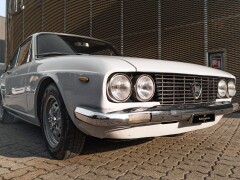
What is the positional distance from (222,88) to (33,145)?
2.37 meters

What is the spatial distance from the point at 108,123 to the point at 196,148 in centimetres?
144

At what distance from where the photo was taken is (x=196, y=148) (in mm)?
3324

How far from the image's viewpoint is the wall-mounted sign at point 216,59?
8.04 meters

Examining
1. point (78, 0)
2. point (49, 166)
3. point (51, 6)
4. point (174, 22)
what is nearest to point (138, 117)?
point (49, 166)

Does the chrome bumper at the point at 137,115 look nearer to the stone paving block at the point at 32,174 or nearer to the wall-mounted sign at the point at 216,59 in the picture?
the stone paving block at the point at 32,174

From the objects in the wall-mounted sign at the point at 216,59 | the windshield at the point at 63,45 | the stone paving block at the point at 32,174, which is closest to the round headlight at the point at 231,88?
the windshield at the point at 63,45

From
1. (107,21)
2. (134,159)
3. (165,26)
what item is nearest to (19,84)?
(134,159)

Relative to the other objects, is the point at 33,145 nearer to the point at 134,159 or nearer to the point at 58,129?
the point at 58,129

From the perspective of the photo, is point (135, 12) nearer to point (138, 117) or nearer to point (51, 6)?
point (51, 6)

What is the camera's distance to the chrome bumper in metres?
2.35

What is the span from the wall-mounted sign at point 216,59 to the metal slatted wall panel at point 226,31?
0.13m

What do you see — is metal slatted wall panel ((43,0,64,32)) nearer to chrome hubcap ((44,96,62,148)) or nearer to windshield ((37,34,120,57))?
windshield ((37,34,120,57))

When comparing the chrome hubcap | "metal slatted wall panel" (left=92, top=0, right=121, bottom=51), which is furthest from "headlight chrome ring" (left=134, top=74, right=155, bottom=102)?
"metal slatted wall panel" (left=92, top=0, right=121, bottom=51)

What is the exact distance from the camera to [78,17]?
11.4 m
